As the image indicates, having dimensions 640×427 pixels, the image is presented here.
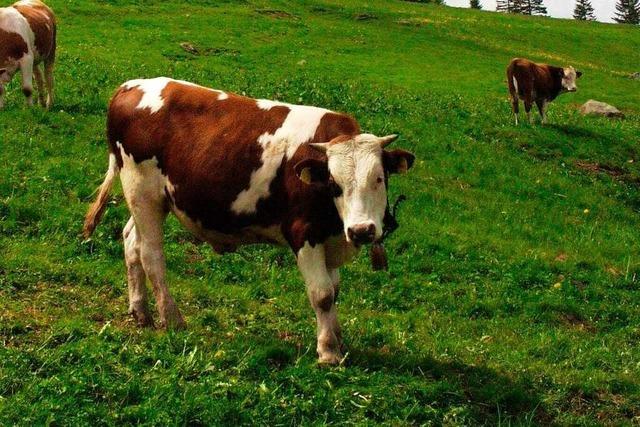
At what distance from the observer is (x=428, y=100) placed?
25.6m

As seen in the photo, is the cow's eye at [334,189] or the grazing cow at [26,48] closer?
the cow's eye at [334,189]

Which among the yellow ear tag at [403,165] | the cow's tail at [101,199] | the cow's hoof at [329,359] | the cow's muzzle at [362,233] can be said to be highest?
the yellow ear tag at [403,165]

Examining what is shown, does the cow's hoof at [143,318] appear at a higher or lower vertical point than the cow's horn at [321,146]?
lower

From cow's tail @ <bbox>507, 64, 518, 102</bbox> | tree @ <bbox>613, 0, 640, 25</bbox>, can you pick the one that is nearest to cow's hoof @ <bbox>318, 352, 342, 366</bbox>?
cow's tail @ <bbox>507, 64, 518, 102</bbox>

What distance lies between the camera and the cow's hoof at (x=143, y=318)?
28.8 feet

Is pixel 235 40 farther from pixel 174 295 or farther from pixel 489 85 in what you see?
pixel 174 295

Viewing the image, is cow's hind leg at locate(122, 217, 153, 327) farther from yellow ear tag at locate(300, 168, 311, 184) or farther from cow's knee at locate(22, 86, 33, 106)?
cow's knee at locate(22, 86, 33, 106)

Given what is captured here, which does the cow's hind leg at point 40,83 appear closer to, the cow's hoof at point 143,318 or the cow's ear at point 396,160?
the cow's hoof at point 143,318

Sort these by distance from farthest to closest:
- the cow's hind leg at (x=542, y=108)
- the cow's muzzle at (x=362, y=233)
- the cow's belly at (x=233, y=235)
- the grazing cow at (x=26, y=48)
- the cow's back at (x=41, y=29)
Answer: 1. the cow's hind leg at (x=542, y=108)
2. the cow's back at (x=41, y=29)
3. the grazing cow at (x=26, y=48)
4. the cow's belly at (x=233, y=235)
5. the cow's muzzle at (x=362, y=233)

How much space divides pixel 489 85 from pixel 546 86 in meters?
10.1

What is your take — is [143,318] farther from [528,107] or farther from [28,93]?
[528,107]

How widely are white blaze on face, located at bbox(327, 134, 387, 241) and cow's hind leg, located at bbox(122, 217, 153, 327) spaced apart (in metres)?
2.65

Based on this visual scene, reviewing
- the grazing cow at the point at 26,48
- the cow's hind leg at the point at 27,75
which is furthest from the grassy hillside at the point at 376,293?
the grazing cow at the point at 26,48

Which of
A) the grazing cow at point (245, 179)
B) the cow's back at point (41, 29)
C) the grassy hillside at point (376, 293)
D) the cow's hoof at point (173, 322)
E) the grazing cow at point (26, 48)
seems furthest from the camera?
the cow's back at point (41, 29)
